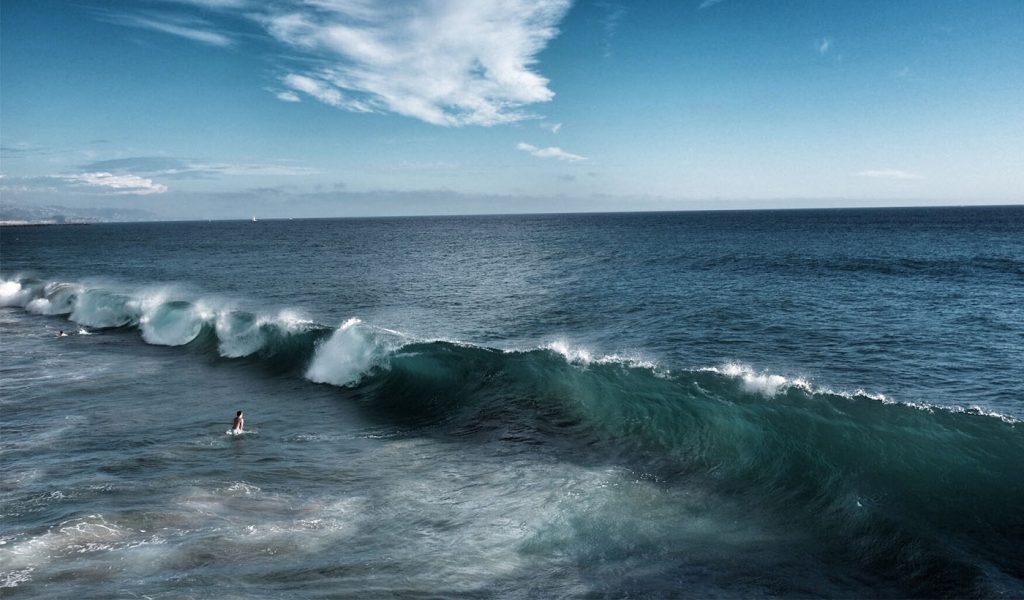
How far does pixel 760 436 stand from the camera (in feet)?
55.0

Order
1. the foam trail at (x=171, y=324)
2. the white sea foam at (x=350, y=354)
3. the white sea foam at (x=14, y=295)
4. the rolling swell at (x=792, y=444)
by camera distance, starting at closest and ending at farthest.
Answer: the rolling swell at (x=792, y=444) → the white sea foam at (x=350, y=354) → the foam trail at (x=171, y=324) → the white sea foam at (x=14, y=295)

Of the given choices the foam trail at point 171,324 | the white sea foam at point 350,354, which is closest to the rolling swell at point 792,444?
the white sea foam at point 350,354

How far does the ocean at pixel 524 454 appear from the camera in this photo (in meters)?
11.2

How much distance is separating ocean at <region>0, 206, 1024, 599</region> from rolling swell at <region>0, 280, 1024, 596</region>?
0.25ft

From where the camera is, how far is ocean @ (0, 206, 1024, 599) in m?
11.2

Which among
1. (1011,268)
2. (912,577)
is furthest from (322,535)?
(1011,268)

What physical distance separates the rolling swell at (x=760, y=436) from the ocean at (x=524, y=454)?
0.25 feet

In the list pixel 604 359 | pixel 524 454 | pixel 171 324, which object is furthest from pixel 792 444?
pixel 171 324

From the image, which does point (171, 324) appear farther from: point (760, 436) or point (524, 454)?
point (760, 436)

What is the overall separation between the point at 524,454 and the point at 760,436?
6.78 meters

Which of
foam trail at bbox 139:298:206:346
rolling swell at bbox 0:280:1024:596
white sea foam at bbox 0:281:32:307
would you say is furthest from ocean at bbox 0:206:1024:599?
white sea foam at bbox 0:281:32:307

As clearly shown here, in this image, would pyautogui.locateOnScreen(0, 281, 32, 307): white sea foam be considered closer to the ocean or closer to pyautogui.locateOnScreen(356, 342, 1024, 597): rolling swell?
the ocean

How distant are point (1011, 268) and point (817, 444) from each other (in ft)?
179

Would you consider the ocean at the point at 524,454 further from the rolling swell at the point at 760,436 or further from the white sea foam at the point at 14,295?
the white sea foam at the point at 14,295
